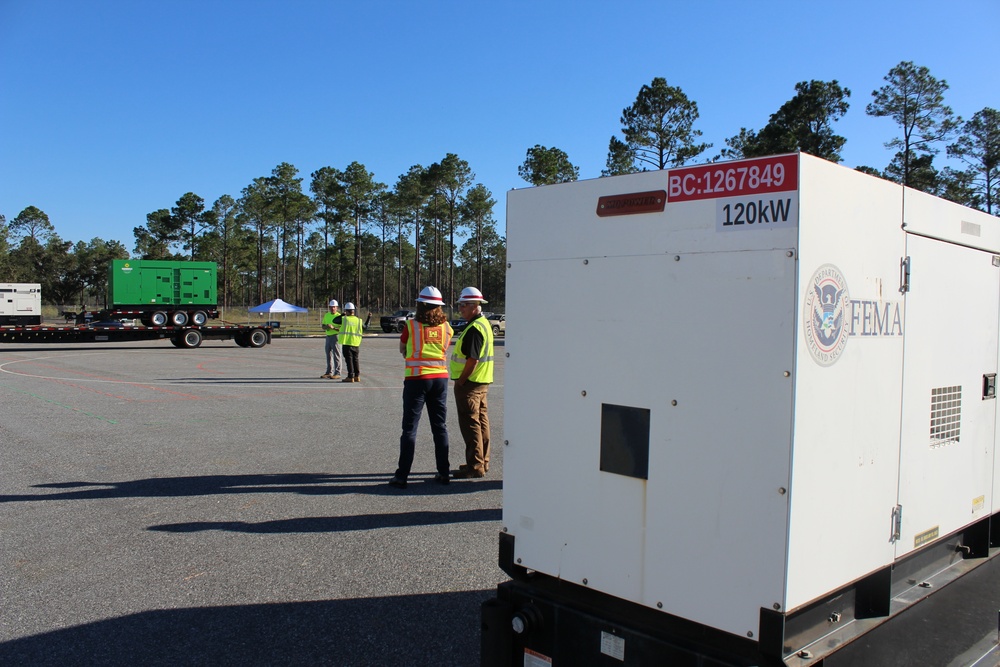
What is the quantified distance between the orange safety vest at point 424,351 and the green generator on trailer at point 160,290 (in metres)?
27.6

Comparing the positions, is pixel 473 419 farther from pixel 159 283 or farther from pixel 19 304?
pixel 19 304

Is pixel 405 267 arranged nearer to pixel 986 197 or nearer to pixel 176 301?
pixel 176 301

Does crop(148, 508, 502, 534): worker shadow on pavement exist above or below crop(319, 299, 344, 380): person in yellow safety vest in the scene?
below

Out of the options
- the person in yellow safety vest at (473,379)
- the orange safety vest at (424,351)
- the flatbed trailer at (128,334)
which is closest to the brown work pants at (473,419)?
the person in yellow safety vest at (473,379)

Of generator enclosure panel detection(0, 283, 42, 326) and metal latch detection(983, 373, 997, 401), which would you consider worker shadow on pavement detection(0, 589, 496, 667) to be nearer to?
metal latch detection(983, 373, 997, 401)

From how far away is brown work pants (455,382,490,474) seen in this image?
6957 millimetres

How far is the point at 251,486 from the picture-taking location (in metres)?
6.59

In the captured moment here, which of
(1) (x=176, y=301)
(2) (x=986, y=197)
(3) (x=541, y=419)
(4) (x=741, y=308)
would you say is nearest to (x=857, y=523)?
(4) (x=741, y=308)

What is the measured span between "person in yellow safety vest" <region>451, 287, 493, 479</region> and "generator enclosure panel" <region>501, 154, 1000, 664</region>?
397 centimetres

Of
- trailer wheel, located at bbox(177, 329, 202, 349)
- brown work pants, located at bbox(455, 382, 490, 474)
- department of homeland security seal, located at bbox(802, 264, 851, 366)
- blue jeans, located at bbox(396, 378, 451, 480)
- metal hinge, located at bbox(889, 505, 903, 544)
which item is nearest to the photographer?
department of homeland security seal, located at bbox(802, 264, 851, 366)

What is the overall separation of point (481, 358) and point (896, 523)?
4642 mm

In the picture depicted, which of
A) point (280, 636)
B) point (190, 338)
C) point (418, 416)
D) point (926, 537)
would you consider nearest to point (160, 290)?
point (190, 338)

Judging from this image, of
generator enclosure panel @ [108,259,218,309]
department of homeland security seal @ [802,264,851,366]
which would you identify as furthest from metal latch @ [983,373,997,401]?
Answer: generator enclosure panel @ [108,259,218,309]

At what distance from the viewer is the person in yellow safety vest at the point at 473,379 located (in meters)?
6.82
